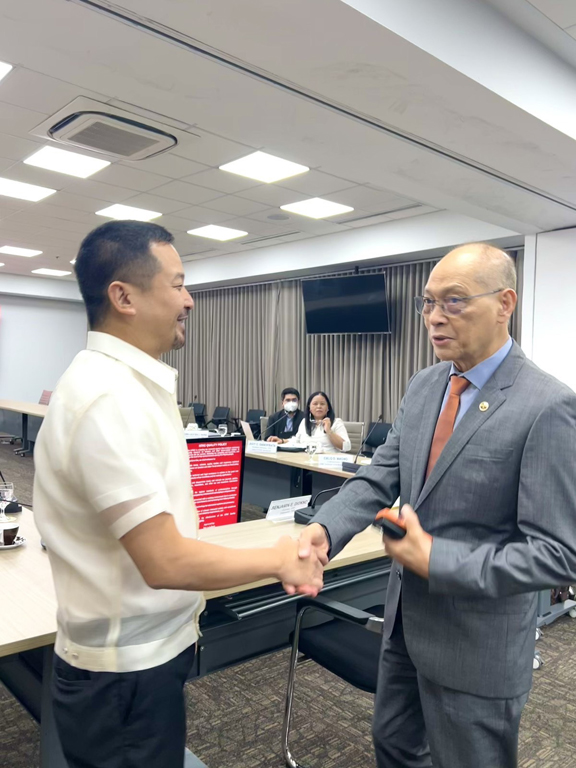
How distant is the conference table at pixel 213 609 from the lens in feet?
5.27

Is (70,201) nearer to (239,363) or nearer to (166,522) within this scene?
(239,363)

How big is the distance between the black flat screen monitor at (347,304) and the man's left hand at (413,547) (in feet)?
21.6

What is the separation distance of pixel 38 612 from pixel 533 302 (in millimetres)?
5287

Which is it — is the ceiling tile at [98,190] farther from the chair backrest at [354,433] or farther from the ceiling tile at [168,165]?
the chair backrest at [354,433]

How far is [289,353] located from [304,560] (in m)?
7.97

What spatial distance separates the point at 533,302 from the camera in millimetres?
5727

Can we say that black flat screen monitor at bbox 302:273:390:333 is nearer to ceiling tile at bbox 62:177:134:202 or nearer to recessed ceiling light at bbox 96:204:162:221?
recessed ceiling light at bbox 96:204:162:221

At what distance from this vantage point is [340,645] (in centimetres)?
211

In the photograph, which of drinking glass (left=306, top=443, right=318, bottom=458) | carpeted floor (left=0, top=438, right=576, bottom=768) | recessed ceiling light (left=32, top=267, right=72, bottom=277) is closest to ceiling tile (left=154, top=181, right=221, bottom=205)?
drinking glass (left=306, top=443, right=318, bottom=458)

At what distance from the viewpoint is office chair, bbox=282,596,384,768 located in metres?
1.94

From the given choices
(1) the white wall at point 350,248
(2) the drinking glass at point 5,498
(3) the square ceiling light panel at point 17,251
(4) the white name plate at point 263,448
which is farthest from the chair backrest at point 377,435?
(3) the square ceiling light panel at point 17,251

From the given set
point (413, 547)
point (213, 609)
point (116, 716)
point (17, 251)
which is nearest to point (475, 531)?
point (413, 547)

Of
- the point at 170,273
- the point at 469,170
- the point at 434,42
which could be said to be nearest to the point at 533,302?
the point at 469,170

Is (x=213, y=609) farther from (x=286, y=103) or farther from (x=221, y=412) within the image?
(x=221, y=412)
